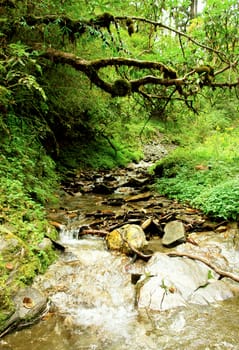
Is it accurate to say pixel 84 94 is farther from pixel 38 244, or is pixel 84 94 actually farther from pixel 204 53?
pixel 38 244

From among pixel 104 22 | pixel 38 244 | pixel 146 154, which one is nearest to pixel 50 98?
pixel 104 22

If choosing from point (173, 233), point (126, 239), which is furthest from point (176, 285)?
point (173, 233)

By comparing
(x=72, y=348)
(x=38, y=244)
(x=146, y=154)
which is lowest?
(x=72, y=348)

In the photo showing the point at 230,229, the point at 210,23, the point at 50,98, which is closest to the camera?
the point at 230,229

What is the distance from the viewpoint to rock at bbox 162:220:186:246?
5.21m

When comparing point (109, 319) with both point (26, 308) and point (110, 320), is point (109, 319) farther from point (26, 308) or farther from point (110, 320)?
point (26, 308)

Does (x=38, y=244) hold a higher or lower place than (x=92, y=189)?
lower

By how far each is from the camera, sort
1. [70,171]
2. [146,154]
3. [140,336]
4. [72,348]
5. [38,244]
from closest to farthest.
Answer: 1. [72,348]
2. [140,336]
3. [38,244]
4. [70,171]
5. [146,154]

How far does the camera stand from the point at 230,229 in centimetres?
569

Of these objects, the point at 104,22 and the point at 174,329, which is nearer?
the point at 174,329

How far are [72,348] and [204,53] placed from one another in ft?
23.3

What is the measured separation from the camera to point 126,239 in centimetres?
497

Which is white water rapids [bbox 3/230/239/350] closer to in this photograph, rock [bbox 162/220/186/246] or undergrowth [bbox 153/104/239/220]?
rock [bbox 162/220/186/246]

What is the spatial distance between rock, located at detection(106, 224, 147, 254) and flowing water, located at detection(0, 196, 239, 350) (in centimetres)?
30
